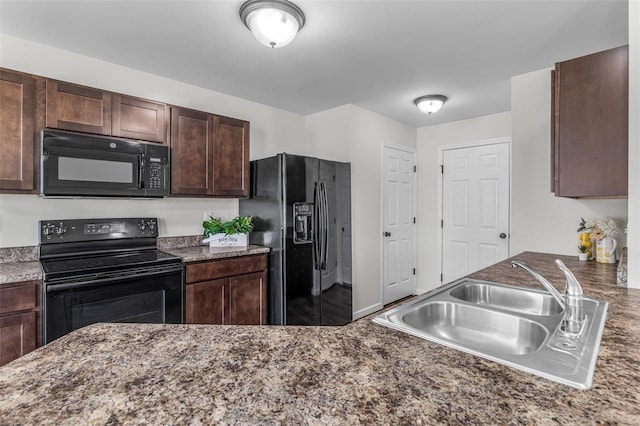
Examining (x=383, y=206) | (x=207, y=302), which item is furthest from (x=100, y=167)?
(x=383, y=206)

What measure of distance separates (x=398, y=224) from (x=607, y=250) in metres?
2.34

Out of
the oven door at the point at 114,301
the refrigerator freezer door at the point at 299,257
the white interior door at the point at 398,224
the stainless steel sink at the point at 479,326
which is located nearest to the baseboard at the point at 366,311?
the white interior door at the point at 398,224

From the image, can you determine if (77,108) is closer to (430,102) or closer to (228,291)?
(228,291)

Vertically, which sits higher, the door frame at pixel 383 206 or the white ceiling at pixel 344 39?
the white ceiling at pixel 344 39

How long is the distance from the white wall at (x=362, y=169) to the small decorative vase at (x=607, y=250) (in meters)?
2.12

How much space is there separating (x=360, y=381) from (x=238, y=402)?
255 mm

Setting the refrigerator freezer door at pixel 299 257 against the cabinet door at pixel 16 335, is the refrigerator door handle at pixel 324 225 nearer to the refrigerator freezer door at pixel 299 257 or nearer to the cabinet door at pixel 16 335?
the refrigerator freezer door at pixel 299 257

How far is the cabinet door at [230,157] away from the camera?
2915 mm

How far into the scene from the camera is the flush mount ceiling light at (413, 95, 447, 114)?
3336mm

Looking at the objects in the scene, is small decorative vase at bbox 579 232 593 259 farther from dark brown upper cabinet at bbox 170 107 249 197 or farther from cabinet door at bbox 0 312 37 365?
cabinet door at bbox 0 312 37 365

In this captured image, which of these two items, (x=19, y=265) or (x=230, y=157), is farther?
(x=230, y=157)

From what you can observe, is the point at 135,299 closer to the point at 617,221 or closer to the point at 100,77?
the point at 100,77

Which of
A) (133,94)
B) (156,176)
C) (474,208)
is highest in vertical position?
(133,94)

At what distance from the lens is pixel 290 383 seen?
0.69 metres
